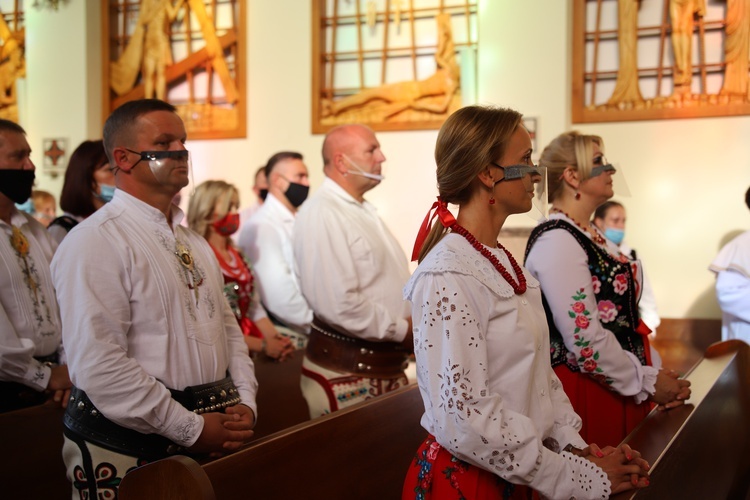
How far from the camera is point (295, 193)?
4.71m

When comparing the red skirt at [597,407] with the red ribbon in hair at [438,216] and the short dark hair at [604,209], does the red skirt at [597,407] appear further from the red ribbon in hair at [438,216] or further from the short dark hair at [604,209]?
the short dark hair at [604,209]

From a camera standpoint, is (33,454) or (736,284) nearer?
(33,454)

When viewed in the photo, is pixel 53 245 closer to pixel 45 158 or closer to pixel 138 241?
pixel 138 241

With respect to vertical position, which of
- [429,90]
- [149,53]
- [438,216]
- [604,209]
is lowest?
[604,209]

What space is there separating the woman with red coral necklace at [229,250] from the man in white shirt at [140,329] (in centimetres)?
171

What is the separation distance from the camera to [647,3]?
19.5ft

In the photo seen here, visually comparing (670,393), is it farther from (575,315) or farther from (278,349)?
(278,349)

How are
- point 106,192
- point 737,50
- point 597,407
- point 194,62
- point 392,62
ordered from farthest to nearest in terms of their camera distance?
1. point 194,62
2. point 392,62
3. point 737,50
4. point 106,192
5. point 597,407

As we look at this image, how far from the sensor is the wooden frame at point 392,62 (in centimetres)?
634

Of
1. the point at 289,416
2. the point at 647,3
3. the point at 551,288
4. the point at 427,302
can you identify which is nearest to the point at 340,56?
the point at 647,3

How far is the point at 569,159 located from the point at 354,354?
1.08m

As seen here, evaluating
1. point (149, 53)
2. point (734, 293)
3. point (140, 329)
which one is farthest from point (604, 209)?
point (149, 53)

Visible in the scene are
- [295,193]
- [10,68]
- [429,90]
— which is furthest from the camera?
[10,68]

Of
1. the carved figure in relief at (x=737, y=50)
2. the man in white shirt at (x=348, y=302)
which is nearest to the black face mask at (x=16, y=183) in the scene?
the man in white shirt at (x=348, y=302)
